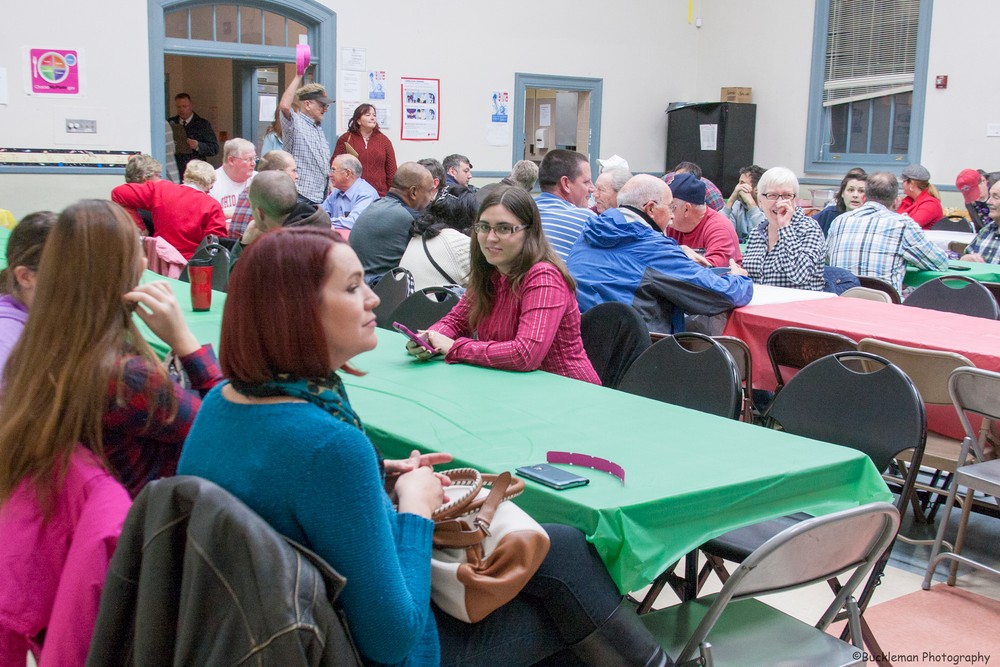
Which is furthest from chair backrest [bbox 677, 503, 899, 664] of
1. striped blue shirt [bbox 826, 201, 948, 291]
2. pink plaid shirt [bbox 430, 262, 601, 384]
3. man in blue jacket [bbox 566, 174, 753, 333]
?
striped blue shirt [bbox 826, 201, 948, 291]

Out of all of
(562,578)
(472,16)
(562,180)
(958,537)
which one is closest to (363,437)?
(562,578)

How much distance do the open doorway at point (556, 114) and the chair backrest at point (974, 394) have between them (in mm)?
7955

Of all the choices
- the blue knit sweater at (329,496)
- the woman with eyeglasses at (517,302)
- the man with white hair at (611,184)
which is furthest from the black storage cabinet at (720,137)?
the blue knit sweater at (329,496)

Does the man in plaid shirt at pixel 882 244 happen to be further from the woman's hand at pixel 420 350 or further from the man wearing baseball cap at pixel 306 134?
the man wearing baseball cap at pixel 306 134

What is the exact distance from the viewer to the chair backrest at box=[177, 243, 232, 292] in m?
5.27

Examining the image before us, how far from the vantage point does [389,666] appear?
154 centimetres

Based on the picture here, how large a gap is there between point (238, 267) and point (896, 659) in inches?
82.3

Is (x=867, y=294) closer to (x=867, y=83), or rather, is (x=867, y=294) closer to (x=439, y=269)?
(x=439, y=269)

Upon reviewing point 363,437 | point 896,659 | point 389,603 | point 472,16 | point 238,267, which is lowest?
point 896,659

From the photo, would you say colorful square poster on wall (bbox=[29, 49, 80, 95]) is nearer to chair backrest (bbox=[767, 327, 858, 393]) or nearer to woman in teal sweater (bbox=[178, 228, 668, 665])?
chair backrest (bbox=[767, 327, 858, 393])

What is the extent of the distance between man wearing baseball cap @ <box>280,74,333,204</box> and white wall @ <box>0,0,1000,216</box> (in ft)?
3.48

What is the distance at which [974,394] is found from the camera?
3.13 meters

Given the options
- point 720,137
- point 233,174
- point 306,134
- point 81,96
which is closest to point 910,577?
point 233,174

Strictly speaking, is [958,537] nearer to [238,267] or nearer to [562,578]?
[562,578]
